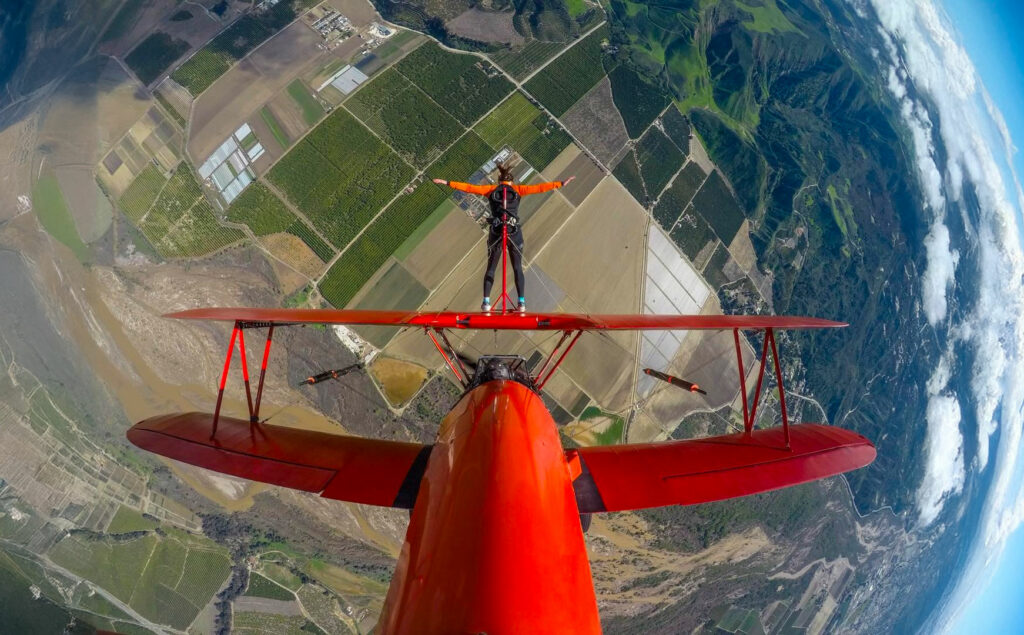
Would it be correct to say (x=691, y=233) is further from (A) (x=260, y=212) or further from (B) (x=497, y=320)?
(A) (x=260, y=212)

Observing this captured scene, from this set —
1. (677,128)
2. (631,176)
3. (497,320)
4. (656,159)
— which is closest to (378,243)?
(631,176)

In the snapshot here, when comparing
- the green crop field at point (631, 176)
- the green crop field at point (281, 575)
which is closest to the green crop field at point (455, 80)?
the green crop field at point (631, 176)

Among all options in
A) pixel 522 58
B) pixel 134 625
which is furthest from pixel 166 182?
pixel 134 625

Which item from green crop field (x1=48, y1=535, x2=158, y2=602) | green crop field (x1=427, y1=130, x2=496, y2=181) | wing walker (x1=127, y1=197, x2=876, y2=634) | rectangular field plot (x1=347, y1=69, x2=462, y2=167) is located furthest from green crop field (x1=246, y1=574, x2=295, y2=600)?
rectangular field plot (x1=347, y1=69, x2=462, y2=167)

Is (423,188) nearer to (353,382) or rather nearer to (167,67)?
(353,382)

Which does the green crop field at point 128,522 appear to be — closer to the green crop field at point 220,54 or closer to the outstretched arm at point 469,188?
the green crop field at point 220,54

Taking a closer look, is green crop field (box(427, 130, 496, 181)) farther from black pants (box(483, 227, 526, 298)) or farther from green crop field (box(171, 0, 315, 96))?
green crop field (box(171, 0, 315, 96))

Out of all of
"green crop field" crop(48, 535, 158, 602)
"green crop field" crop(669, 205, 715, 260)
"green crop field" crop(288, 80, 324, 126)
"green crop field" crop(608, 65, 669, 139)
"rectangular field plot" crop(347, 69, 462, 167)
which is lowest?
"green crop field" crop(48, 535, 158, 602)
